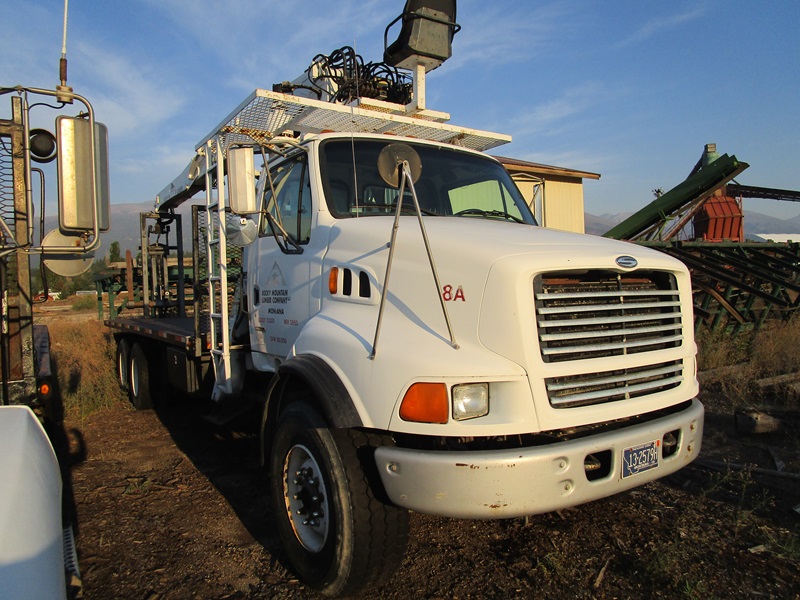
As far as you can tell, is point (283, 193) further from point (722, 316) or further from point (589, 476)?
point (722, 316)

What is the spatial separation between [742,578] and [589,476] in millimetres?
1183

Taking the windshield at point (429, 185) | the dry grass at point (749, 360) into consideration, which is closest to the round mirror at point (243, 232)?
the windshield at point (429, 185)

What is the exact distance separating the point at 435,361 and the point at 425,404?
0.62 feet

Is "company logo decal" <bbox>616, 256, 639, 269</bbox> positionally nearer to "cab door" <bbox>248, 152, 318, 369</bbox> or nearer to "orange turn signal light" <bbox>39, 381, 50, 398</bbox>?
"cab door" <bbox>248, 152, 318, 369</bbox>

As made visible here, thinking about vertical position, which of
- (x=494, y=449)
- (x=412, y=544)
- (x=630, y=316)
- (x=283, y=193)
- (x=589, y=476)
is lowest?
(x=412, y=544)

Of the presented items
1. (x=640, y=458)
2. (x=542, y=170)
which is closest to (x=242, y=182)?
(x=640, y=458)

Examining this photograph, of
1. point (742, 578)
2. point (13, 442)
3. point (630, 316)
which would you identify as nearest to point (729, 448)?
point (742, 578)

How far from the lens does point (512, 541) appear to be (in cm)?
344

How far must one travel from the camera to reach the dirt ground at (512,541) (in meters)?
2.96

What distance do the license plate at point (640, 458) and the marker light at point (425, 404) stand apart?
0.87m

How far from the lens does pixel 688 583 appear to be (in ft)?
9.20

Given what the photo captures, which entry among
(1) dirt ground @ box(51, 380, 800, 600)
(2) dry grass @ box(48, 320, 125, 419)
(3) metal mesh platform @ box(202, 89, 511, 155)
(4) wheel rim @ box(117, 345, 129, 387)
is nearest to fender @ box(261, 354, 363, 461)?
(1) dirt ground @ box(51, 380, 800, 600)

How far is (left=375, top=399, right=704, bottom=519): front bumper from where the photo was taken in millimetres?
2324

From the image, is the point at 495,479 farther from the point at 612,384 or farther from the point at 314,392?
the point at 314,392
